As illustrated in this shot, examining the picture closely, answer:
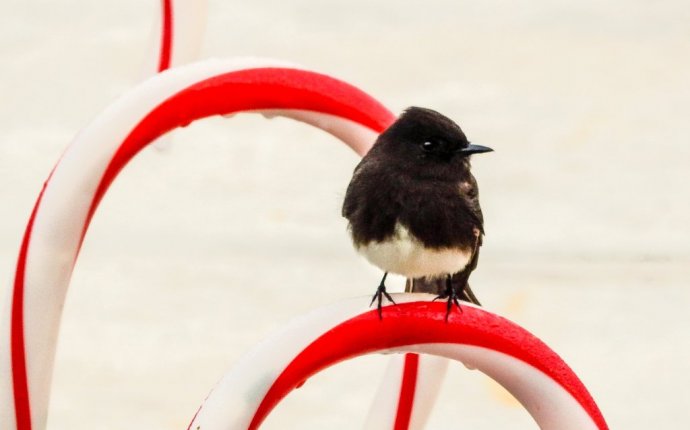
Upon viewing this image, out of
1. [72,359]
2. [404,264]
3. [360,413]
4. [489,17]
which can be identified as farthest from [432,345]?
[489,17]

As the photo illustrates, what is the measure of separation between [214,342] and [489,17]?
1.79 meters

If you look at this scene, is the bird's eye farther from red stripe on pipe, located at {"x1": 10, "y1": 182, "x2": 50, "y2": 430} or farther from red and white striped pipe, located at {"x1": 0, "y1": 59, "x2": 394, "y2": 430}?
red stripe on pipe, located at {"x1": 10, "y1": 182, "x2": 50, "y2": 430}

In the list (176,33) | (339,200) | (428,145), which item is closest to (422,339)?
(428,145)

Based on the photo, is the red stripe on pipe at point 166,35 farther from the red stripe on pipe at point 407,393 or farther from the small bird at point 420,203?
the red stripe on pipe at point 407,393

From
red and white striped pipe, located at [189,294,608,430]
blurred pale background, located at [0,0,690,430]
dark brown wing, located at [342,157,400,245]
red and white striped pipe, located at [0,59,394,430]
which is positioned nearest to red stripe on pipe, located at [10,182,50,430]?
red and white striped pipe, located at [0,59,394,430]

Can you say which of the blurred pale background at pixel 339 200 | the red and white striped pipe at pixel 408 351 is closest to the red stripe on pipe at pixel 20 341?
the red and white striped pipe at pixel 408 351

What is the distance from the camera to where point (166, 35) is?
211 cm

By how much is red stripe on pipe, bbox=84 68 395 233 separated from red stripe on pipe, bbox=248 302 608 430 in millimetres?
316

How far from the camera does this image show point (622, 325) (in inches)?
127

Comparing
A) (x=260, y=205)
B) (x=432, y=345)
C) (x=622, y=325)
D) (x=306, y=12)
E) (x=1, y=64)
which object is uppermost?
(x=306, y=12)

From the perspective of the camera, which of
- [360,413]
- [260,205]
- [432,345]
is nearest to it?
[432,345]

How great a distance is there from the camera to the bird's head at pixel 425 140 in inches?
64.3

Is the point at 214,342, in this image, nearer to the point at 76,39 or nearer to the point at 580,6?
the point at 76,39

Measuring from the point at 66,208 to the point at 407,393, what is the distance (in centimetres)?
53
